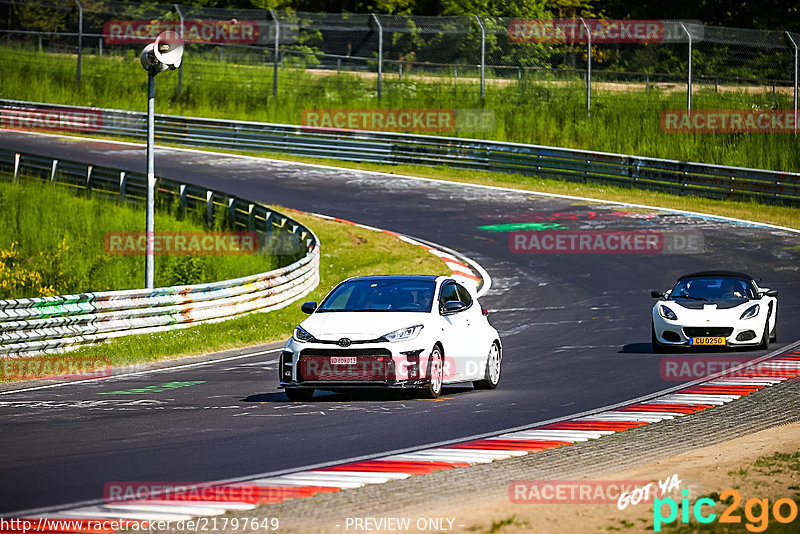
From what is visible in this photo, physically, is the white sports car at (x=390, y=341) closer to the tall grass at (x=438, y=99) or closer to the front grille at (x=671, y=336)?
the front grille at (x=671, y=336)

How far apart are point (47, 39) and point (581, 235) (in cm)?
3442

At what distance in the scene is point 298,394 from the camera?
1298 cm

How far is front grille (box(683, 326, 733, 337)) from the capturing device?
1723cm

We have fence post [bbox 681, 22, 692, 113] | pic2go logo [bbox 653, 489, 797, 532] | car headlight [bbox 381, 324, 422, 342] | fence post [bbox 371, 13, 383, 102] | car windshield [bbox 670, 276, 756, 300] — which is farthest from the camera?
fence post [bbox 371, 13, 383, 102]

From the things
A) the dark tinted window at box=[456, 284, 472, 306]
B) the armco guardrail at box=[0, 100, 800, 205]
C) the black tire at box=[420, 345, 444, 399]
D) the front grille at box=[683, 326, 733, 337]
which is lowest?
the armco guardrail at box=[0, 100, 800, 205]

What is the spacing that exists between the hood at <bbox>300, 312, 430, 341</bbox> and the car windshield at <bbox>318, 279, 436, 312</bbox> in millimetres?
263

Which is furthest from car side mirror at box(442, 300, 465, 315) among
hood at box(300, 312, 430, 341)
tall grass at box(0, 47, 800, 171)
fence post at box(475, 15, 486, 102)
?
fence post at box(475, 15, 486, 102)

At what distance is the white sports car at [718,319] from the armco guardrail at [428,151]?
53.8 ft

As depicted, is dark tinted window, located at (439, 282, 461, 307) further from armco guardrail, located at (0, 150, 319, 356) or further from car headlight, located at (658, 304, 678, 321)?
armco guardrail, located at (0, 150, 319, 356)

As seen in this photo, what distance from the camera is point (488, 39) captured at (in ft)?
137

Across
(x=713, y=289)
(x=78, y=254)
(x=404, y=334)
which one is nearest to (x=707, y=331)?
(x=713, y=289)

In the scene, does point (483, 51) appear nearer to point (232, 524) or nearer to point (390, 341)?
point (390, 341)

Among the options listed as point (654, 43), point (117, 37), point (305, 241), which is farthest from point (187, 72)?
point (305, 241)

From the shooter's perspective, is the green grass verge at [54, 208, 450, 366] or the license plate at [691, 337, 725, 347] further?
the green grass verge at [54, 208, 450, 366]
